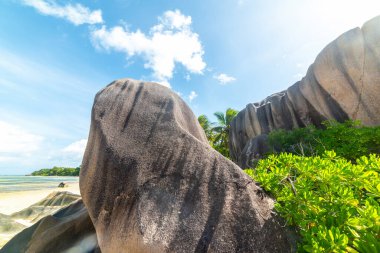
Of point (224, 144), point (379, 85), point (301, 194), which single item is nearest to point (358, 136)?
point (379, 85)

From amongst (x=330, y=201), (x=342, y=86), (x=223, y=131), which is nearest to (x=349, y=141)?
(x=342, y=86)

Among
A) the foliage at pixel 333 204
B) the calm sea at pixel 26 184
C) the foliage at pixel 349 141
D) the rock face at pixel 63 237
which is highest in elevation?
the calm sea at pixel 26 184

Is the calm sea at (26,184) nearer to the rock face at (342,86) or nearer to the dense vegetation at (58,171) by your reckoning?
the rock face at (342,86)

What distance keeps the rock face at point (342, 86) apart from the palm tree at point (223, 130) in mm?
12523

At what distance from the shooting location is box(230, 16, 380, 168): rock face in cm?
1033

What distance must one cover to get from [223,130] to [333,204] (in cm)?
2549

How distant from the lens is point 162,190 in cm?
302

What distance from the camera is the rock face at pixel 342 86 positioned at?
10.3 meters

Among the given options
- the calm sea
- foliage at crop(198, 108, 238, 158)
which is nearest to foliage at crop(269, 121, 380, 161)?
foliage at crop(198, 108, 238, 158)

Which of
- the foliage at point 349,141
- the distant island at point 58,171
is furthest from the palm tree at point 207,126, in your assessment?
the distant island at point 58,171

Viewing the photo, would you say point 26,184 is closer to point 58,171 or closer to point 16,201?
point 16,201

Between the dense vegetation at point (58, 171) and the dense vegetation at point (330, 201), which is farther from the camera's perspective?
the dense vegetation at point (58, 171)

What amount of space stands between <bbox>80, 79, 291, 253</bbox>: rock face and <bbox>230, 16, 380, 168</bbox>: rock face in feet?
28.5

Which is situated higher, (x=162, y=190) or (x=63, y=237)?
(x=162, y=190)
